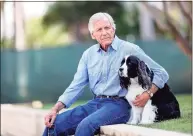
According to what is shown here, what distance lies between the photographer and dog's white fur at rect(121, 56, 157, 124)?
18.7 ft

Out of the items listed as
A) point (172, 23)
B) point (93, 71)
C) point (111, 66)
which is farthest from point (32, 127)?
point (172, 23)

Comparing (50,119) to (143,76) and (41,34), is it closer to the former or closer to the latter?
(143,76)

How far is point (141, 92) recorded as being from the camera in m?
5.70

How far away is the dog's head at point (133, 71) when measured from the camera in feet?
18.2

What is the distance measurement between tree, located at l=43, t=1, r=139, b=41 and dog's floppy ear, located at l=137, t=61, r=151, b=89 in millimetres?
29660

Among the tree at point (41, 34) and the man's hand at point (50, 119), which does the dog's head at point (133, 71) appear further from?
the tree at point (41, 34)

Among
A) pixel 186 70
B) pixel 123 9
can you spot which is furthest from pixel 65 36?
pixel 186 70

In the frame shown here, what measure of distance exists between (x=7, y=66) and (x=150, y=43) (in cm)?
339

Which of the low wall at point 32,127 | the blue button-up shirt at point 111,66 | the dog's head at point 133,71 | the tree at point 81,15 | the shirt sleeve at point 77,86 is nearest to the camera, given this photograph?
the low wall at point 32,127

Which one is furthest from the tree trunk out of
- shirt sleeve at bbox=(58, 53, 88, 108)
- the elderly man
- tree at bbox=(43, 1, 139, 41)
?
tree at bbox=(43, 1, 139, 41)

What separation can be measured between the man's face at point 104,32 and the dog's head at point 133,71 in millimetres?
224

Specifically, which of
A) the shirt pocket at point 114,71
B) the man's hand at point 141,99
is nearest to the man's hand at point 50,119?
the shirt pocket at point 114,71

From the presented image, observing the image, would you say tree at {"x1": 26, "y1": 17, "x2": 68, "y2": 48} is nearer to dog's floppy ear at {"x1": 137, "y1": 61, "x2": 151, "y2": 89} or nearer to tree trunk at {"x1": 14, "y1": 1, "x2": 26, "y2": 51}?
tree trunk at {"x1": 14, "y1": 1, "x2": 26, "y2": 51}

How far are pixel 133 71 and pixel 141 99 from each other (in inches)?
10.9
